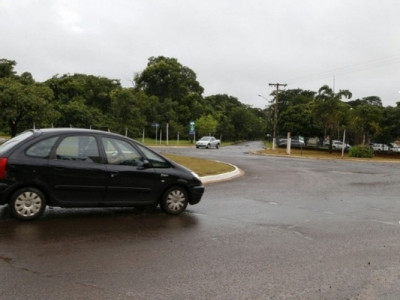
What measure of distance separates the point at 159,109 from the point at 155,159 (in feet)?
211

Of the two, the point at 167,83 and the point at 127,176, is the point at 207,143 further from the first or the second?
the point at 127,176

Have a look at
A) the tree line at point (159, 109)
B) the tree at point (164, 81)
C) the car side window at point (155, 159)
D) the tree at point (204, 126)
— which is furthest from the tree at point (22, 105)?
the tree at point (164, 81)

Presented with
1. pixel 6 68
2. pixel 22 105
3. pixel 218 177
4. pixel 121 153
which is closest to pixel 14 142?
pixel 121 153

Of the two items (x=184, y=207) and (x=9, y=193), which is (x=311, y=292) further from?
(x=9, y=193)

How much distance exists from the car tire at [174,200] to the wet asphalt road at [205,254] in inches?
7.4

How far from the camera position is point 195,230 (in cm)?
765

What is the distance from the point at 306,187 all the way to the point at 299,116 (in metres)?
45.2

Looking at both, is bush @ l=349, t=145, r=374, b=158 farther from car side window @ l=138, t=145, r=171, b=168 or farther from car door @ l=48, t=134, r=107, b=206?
car door @ l=48, t=134, r=107, b=206

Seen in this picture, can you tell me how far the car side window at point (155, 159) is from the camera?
8.57m

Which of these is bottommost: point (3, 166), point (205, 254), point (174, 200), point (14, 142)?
point (205, 254)

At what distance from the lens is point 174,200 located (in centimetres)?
878

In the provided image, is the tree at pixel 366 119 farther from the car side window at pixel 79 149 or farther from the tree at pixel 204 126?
the car side window at pixel 79 149

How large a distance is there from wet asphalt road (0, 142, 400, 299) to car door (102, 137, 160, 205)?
0.38 meters

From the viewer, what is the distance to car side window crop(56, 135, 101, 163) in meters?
7.73
